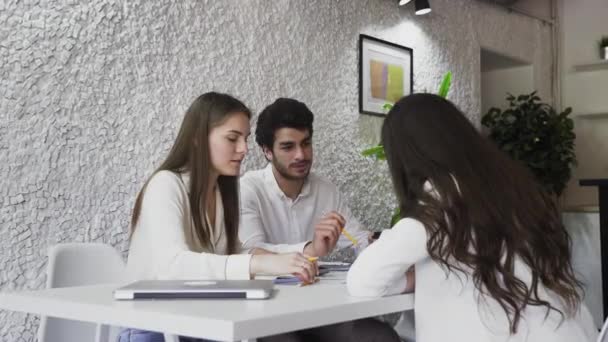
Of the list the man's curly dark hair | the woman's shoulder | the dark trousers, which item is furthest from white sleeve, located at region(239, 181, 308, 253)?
the woman's shoulder

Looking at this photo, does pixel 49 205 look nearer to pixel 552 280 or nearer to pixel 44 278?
pixel 44 278

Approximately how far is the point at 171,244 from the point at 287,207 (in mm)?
1407

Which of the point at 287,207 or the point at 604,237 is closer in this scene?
the point at 287,207

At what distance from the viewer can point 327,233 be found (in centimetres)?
207

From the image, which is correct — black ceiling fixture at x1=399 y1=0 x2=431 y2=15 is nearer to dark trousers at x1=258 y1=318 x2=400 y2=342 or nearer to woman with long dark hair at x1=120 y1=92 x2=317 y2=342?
woman with long dark hair at x1=120 y1=92 x2=317 y2=342

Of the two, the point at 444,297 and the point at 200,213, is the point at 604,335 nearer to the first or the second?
the point at 444,297

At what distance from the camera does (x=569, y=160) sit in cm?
600

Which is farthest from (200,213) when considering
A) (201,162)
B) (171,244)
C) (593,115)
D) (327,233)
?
(593,115)

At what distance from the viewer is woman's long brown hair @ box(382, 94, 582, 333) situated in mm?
1446

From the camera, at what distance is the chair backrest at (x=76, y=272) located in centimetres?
204

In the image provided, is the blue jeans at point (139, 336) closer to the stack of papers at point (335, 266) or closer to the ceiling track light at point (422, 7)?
the stack of papers at point (335, 266)

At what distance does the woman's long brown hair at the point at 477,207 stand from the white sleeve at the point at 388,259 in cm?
2

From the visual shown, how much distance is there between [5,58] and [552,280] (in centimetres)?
206

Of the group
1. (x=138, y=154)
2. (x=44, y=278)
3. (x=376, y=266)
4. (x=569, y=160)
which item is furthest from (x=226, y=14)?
(x=569, y=160)
